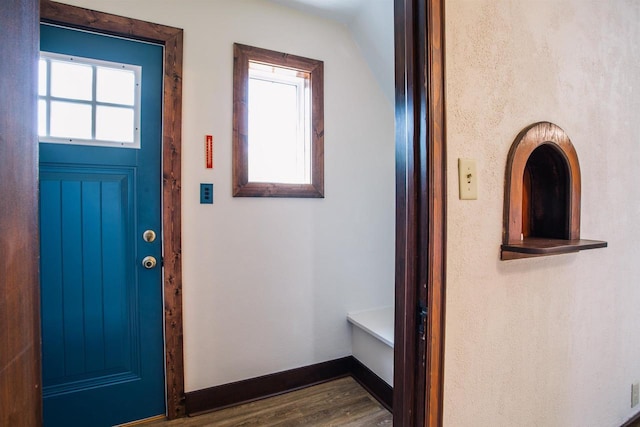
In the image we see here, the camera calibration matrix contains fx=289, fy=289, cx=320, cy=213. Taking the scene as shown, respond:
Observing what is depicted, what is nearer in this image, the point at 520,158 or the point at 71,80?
the point at 520,158

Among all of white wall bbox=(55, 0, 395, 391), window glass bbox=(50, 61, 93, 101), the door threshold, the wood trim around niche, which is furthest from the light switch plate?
the wood trim around niche

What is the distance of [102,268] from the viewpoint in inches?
60.2

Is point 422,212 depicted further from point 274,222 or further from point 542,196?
point 274,222

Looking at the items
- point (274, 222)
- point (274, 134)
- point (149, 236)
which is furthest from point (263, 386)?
point (274, 134)

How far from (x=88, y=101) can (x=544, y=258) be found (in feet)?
7.12

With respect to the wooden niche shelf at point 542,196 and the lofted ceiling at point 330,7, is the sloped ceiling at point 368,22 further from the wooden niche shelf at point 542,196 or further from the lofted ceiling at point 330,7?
the wooden niche shelf at point 542,196

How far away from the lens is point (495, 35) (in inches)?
34.7

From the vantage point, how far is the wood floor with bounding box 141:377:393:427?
1613 mm

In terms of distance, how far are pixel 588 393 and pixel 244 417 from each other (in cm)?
166

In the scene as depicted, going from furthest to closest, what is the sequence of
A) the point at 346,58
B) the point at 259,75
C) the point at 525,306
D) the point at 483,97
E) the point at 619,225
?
the point at 346,58, the point at 259,75, the point at 619,225, the point at 525,306, the point at 483,97

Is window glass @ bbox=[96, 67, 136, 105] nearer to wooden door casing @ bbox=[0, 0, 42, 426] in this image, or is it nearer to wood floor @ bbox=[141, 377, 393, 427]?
wooden door casing @ bbox=[0, 0, 42, 426]

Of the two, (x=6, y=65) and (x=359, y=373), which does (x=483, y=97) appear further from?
(x=359, y=373)

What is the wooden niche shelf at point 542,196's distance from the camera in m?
0.90

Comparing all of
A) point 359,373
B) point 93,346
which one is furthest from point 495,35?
point 93,346
